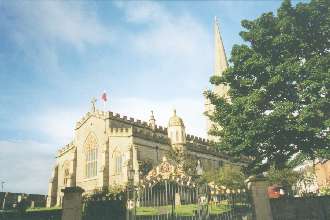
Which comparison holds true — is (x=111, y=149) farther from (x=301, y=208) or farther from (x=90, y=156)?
(x=301, y=208)

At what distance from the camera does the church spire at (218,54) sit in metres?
71.1

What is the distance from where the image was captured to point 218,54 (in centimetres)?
7325

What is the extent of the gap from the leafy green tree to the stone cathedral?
1601 centimetres

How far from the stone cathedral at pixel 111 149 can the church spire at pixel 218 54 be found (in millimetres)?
27607

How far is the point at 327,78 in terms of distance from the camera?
18156 millimetres

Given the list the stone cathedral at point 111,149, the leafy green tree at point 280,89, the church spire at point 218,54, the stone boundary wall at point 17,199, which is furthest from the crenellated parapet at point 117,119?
the church spire at point 218,54

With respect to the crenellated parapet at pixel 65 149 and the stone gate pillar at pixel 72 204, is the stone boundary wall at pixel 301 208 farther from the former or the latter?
the crenellated parapet at pixel 65 149

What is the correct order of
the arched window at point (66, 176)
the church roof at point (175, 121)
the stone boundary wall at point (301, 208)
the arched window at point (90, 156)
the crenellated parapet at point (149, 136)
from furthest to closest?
the arched window at point (66, 176)
the church roof at point (175, 121)
the arched window at point (90, 156)
the crenellated parapet at point (149, 136)
the stone boundary wall at point (301, 208)

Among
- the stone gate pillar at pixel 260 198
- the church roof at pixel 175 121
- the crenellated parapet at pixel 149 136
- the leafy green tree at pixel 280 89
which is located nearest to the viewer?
the stone gate pillar at pixel 260 198

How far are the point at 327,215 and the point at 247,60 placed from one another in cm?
991

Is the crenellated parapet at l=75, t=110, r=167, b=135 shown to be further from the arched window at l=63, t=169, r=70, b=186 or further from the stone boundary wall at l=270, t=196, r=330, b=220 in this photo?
the stone boundary wall at l=270, t=196, r=330, b=220

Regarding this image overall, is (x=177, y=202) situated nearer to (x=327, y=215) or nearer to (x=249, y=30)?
(x=327, y=215)

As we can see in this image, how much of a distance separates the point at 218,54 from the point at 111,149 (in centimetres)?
4320

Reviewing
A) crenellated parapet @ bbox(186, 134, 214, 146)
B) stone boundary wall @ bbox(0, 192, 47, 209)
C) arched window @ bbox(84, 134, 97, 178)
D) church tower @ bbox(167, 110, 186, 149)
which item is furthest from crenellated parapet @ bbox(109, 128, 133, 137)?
stone boundary wall @ bbox(0, 192, 47, 209)
